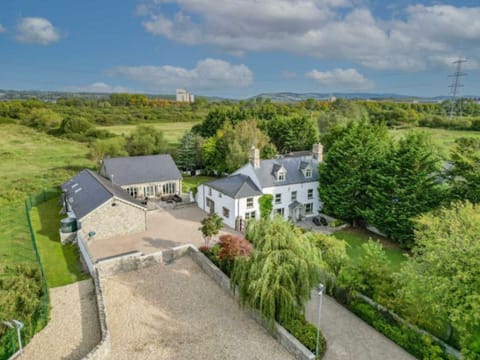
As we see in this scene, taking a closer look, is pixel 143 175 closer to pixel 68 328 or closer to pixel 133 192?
pixel 133 192

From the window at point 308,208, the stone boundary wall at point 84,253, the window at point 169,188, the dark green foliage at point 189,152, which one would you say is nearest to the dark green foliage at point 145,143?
the dark green foliage at point 189,152

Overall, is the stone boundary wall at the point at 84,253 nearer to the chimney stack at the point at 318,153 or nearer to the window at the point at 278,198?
the window at the point at 278,198

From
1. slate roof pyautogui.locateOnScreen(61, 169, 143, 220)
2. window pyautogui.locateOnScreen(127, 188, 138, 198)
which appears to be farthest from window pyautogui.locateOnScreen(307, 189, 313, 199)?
window pyautogui.locateOnScreen(127, 188, 138, 198)

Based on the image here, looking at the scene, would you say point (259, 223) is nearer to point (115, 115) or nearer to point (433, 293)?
point (433, 293)

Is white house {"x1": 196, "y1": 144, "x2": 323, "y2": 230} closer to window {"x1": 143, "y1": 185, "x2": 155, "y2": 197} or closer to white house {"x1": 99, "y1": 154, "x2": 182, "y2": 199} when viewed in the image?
white house {"x1": 99, "y1": 154, "x2": 182, "y2": 199}

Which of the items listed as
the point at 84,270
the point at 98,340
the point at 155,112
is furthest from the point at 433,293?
the point at 155,112
